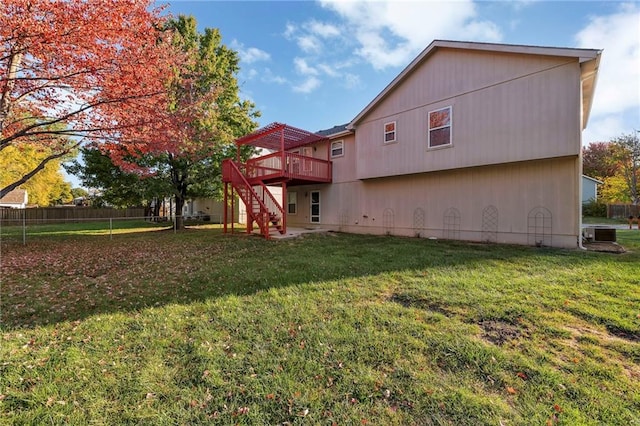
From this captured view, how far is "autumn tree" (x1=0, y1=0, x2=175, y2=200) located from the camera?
5.91m

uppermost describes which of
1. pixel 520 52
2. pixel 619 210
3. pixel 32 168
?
pixel 520 52

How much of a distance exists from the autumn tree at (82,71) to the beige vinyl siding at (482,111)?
8365mm

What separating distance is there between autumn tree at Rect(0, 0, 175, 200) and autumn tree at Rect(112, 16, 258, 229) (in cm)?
294

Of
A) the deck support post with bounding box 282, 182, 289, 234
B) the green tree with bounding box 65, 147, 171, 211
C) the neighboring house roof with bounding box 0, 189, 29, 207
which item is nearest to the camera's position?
the deck support post with bounding box 282, 182, 289, 234

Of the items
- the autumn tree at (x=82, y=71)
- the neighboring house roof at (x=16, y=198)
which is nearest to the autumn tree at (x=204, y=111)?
the autumn tree at (x=82, y=71)

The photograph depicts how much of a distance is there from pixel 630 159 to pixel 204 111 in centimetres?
3633

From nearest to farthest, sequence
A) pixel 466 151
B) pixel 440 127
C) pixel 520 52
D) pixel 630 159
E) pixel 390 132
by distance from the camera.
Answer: pixel 520 52 < pixel 466 151 < pixel 440 127 < pixel 390 132 < pixel 630 159

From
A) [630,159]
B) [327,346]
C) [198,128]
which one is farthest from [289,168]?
[630,159]

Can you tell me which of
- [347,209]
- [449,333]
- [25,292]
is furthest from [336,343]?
[347,209]

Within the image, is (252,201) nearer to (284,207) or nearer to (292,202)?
(284,207)

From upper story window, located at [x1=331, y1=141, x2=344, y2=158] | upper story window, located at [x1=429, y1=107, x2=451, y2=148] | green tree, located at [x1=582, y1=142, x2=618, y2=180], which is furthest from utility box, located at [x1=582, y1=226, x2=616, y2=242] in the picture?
green tree, located at [x1=582, y1=142, x2=618, y2=180]

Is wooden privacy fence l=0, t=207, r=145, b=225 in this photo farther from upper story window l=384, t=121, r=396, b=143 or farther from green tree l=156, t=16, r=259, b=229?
upper story window l=384, t=121, r=396, b=143

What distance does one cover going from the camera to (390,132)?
11.6 meters

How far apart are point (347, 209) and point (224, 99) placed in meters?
9.01
